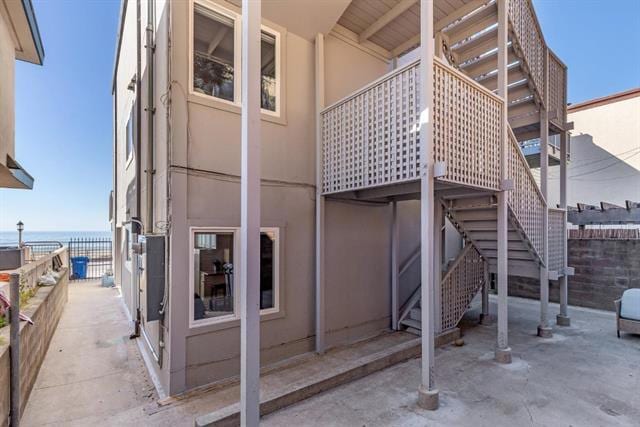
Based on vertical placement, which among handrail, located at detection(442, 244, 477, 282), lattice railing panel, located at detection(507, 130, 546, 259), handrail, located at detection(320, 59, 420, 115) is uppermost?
handrail, located at detection(320, 59, 420, 115)

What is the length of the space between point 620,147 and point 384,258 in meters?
11.8

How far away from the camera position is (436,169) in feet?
11.5

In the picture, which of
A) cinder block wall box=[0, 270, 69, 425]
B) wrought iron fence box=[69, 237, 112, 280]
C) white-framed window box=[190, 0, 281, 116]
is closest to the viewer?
cinder block wall box=[0, 270, 69, 425]

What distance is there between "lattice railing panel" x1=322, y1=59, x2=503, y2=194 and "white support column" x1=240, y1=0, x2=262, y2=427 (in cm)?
202

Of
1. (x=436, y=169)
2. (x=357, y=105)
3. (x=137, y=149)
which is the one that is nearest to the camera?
(x=436, y=169)

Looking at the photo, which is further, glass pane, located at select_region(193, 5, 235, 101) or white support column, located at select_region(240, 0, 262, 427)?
glass pane, located at select_region(193, 5, 235, 101)

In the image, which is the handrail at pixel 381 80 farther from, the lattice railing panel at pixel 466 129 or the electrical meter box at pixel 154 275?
the electrical meter box at pixel 154 275

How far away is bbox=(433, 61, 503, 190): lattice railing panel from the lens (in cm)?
368

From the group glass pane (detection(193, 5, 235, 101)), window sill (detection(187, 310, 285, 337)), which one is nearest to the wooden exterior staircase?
glass pane (detection(193, 5, 235, 101))

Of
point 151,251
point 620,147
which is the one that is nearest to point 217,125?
point 151,251

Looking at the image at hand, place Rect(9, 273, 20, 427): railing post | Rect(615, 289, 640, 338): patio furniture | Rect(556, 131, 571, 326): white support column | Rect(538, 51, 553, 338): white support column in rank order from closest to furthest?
Rect(9, 273, 20, 427): railing post → Rect(615, 289, 640, 338): patio furniture → Rect(538, 51, 553, 338): white support column → Rect(556, 131, 571, 326): white support column

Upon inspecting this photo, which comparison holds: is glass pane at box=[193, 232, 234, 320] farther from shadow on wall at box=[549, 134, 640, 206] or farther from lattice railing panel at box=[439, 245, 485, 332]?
shadow on wall at box=[549, 134, 640, 206]

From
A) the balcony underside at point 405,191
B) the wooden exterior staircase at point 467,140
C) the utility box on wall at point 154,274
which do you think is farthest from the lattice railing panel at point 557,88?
the utility box on wall at point 154,274

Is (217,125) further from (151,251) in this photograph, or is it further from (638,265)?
(638,265)
